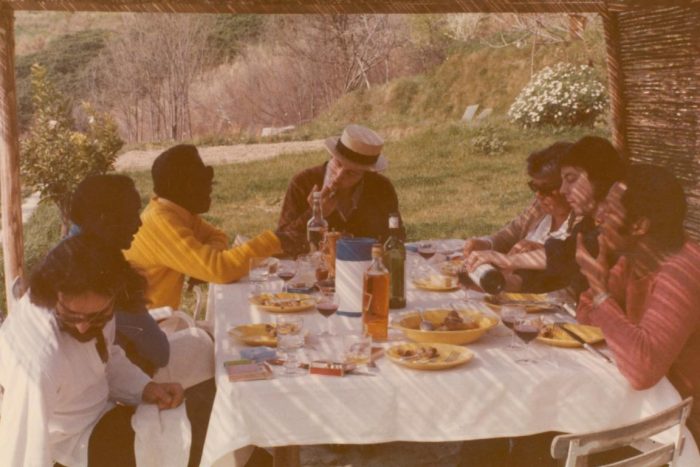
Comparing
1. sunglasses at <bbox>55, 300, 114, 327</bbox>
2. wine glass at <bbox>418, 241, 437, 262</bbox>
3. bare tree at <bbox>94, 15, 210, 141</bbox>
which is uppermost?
sunglasses at <bbox>55, 300, 114, 327</bbox>

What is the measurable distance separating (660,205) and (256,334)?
1280 mm

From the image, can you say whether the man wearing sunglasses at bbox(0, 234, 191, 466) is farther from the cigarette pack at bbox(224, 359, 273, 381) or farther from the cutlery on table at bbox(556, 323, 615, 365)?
the cutlery on table at bbox(556, 323, 615, 365)

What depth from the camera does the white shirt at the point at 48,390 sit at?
87.3 inches

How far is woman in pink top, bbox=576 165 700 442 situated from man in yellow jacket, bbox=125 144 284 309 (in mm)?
1377

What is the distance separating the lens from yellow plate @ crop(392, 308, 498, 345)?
2.50 m

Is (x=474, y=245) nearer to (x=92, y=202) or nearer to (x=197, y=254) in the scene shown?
(x=197, y=254)

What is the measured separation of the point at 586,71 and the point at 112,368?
1098 centimetres

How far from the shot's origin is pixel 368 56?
15.4m

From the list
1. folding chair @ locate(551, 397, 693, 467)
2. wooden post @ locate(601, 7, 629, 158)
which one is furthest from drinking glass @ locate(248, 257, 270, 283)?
wooden post @ locate(601, 7, 629, 158)

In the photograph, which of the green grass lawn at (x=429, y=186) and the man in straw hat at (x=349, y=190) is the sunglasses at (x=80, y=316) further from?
the green grass lawn at (x=429, y=186)

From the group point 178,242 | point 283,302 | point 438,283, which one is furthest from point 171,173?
A: point 438,283

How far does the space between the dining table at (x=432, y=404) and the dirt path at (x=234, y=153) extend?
35.4ft

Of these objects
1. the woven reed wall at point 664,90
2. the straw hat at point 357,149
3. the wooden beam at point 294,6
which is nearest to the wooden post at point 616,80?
the woven reed wall at point 664,90

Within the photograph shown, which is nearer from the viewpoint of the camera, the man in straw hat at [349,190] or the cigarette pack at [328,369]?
the cigarette pack at [328,369]
